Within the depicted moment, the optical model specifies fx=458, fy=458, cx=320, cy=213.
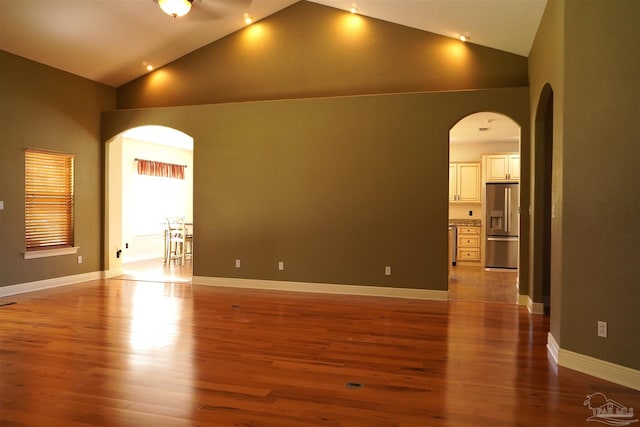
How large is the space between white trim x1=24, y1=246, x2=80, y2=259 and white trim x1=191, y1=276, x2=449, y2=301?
1.92m

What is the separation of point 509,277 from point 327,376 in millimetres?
5936

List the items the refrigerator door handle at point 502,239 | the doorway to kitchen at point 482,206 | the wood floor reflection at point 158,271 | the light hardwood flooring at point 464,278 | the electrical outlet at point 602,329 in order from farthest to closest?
the refrigerator door handle at point 502,239
the doorway to kitchen at point 482,206
the wood floor reflection at point 158,271
the light hardwood flooring at point 464,278
the electrical outlet at point 602,329

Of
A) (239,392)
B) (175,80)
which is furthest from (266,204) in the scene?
(239,392)

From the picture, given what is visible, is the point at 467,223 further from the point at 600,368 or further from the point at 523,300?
the point at 600,368

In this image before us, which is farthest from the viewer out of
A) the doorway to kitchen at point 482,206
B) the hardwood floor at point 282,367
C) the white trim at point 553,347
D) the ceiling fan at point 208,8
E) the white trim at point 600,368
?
the doorway to kitchen at point 482,206

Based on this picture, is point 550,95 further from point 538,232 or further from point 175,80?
point 175,80

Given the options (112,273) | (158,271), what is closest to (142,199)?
(158,271)

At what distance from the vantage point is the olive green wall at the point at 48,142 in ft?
20.3

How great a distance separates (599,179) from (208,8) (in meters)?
5.49

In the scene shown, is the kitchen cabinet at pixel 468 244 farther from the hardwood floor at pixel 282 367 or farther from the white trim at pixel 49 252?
the white trim at pixel 49 252

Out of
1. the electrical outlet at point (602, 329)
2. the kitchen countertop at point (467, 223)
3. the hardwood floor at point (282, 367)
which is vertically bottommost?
the hardwood floor at point (282, 367)

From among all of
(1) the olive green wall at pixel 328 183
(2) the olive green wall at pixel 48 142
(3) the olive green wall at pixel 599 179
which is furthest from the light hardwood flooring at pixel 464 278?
(3) the olive green wall at pixel 599 179

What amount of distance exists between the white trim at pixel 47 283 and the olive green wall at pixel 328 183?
185 centimetres

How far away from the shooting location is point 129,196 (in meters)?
10.1
